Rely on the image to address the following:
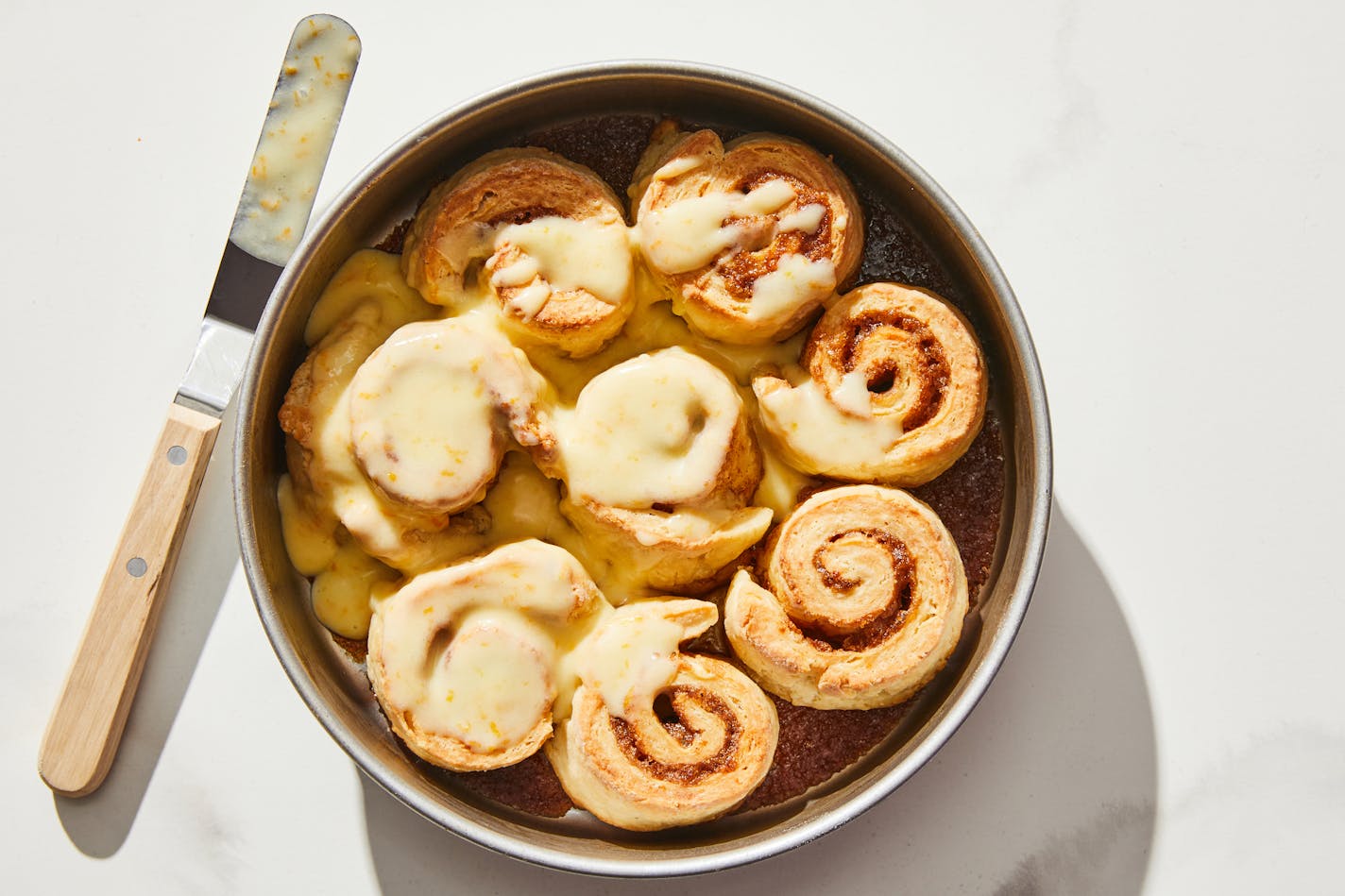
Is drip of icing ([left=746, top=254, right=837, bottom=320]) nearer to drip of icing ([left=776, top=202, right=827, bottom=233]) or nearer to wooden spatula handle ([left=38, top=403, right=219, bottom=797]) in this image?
drip of icing ([left=776, top=202, right=827, bottom=233])

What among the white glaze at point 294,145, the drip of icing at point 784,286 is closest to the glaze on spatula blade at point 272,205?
the white glaze at point 294,145

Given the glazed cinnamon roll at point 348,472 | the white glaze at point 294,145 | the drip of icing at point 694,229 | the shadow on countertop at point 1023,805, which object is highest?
the white glaze at point 294,145

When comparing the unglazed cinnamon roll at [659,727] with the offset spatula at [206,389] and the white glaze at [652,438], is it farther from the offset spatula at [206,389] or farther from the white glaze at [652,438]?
the offset spatula at [206,389]

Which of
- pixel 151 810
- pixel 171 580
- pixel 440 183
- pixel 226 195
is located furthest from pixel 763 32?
pixel 151 810

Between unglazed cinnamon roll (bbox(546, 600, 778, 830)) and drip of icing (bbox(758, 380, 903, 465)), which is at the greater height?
drip of icing (bbox(758, 380, 903, 465))

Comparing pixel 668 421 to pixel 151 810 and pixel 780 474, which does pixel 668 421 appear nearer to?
pixel 780 474

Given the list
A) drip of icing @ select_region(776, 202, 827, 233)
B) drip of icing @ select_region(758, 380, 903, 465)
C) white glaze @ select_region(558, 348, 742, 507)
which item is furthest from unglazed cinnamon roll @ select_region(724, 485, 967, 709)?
drip of icing @ select_region(776, 202, 827, 233)
